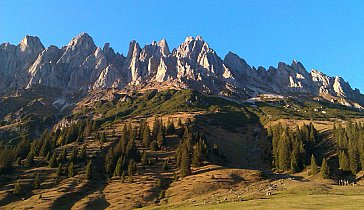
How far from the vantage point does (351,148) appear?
129 m

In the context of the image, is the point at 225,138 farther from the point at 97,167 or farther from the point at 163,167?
the point at 97,167

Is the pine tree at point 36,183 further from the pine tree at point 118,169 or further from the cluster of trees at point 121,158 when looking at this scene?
the pine tree at point 118,169

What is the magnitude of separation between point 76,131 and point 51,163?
5157 cm

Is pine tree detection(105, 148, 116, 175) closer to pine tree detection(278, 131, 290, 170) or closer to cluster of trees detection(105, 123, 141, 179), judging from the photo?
cluster of trees detection(105, 123, 141, 179)

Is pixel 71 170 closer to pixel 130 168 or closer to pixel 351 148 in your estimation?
pixel 130 168

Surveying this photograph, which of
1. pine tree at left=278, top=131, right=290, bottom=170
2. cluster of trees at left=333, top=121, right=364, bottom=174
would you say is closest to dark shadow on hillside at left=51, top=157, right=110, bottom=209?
pine tree at left=278, top=131, right=290, bottom=170

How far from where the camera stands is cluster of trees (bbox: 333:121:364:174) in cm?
11906

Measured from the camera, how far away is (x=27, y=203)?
89750 millimetres

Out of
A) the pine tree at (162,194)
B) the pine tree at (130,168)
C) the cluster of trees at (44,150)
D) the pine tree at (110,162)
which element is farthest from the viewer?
the cluster of trees at (44,150)

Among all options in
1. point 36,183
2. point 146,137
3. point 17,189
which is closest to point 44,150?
point 36,183

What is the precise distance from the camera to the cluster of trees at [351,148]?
119062mm

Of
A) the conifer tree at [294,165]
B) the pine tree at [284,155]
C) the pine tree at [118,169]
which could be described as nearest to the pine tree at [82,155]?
the pine tree at [118,169]

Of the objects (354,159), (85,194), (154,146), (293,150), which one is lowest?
(85,194)

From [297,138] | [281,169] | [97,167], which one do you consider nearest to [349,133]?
[297,138]
